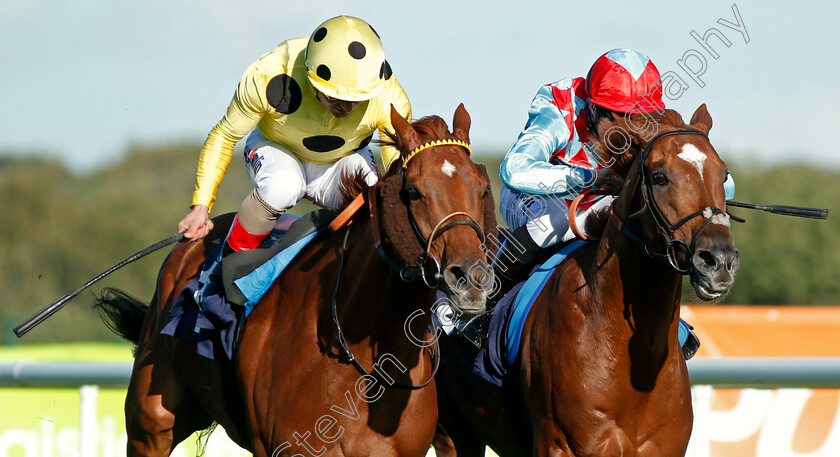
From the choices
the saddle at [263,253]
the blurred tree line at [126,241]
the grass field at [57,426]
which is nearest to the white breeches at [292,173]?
the saddle at [263,253]

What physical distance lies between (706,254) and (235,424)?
228 cm

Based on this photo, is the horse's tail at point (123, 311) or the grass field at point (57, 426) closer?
the horse's tail at point (123, 311)

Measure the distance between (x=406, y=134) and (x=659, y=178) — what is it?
979mm

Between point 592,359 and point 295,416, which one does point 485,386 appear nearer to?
point 592,359

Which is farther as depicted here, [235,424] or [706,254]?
[235,424]

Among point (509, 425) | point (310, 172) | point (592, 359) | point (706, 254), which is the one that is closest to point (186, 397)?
point (310, 172)

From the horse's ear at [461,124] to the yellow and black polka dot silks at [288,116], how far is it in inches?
25.7

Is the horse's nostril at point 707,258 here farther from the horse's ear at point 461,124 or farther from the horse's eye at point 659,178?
the horse's ear at point 461,124

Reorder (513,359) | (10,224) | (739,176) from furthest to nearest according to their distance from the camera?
(10,224)
(739,176)
(513,359)

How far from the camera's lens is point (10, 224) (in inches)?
1200

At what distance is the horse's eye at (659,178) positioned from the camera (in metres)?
3.72

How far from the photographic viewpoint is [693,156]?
3.69 meters

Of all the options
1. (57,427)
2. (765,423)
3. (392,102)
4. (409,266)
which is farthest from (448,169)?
(57,427)

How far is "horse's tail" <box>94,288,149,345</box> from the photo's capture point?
5.84 metres
